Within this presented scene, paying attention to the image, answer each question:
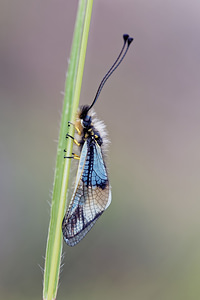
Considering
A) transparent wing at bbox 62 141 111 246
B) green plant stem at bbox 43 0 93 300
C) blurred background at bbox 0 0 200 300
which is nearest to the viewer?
green plant stem at bbox 43 0 93 300

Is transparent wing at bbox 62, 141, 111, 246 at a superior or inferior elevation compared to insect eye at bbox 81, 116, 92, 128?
inferior

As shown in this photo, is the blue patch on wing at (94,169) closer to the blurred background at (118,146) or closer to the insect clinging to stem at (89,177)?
the insect clinging to stem at (89,177)

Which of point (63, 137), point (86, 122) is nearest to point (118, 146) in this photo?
point (86, 122)

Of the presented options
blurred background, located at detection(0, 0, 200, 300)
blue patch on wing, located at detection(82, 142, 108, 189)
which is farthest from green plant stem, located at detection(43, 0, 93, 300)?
blurred background, located at detection(0, 0, 200, 300)

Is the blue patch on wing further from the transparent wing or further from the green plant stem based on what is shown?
the green plant stem

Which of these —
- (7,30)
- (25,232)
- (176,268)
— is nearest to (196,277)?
(176,268)

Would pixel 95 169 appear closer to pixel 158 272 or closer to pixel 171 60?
pixel 158 272

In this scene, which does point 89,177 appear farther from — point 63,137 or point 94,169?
point 63,137
